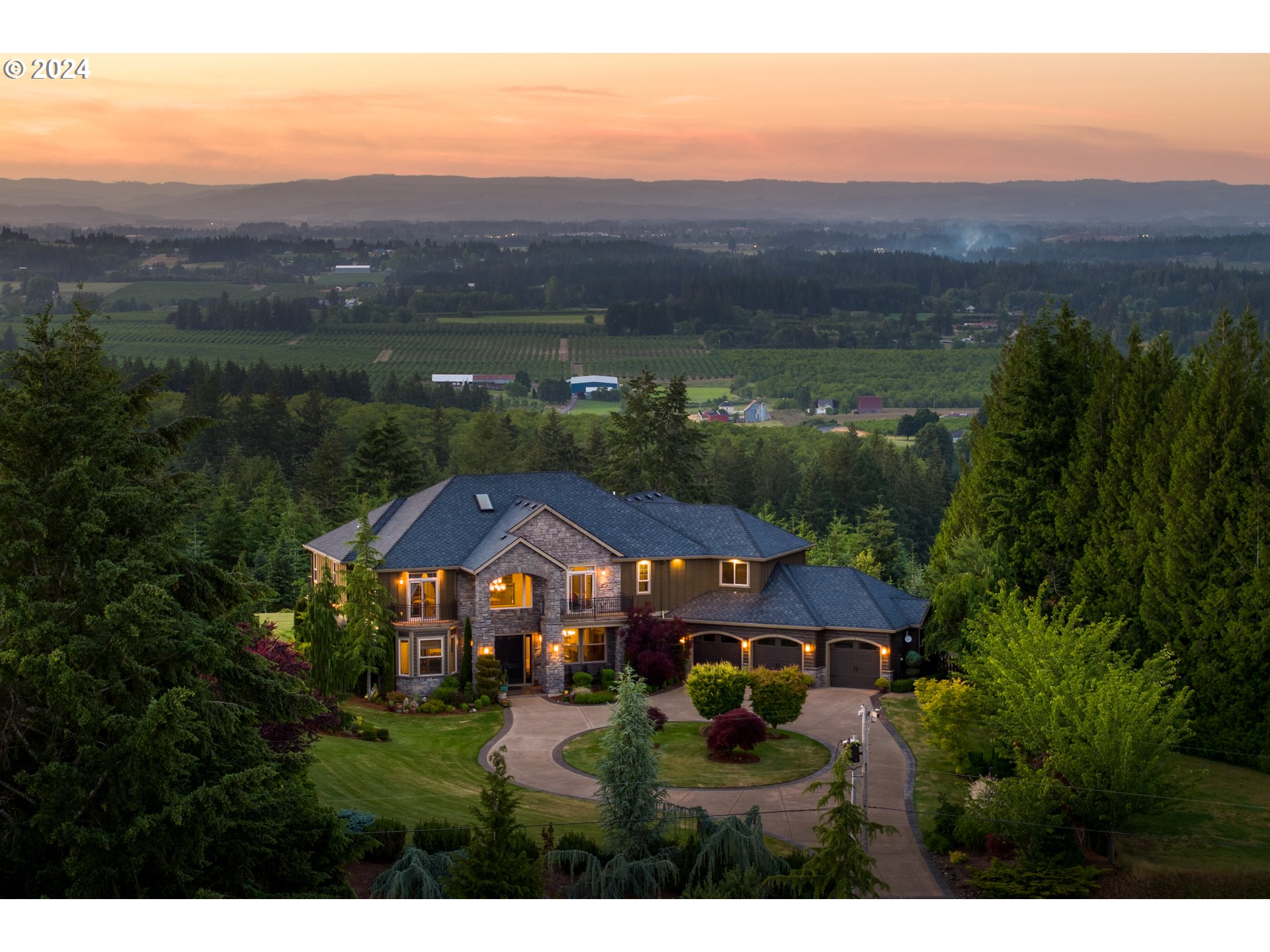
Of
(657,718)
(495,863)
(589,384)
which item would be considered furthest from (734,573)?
(589,384)

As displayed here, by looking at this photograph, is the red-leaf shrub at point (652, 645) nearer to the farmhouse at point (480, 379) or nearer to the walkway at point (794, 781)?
the walkway at point (794, 781)

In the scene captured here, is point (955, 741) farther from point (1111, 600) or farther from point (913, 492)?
point (913, 492)

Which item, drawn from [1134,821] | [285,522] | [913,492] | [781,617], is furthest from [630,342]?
[1134,821]

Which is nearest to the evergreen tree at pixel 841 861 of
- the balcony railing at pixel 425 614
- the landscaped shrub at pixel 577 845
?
the landscaped shrub at pixel 577 845

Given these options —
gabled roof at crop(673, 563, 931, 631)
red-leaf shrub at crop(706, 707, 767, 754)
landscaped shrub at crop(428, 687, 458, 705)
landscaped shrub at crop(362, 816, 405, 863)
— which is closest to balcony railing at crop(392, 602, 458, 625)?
landscaped shrub at crop(428, 687, 458, 705)

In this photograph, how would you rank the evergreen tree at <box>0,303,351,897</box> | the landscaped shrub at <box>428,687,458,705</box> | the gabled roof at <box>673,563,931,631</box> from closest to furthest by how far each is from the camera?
the evergreen tree at <box>0,303,351,897</box>
the landscaped shrub at <box>428,687,458,705</box>
the gabled roof at <box>673,563,931,631</box>

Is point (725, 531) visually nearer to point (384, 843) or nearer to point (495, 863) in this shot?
point (384, 843)

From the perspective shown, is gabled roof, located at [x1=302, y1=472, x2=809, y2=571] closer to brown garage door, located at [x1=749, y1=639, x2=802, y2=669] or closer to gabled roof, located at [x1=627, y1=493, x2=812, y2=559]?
gabled roof, located at [x1=627, y1=493, x2=812, y2=559]
